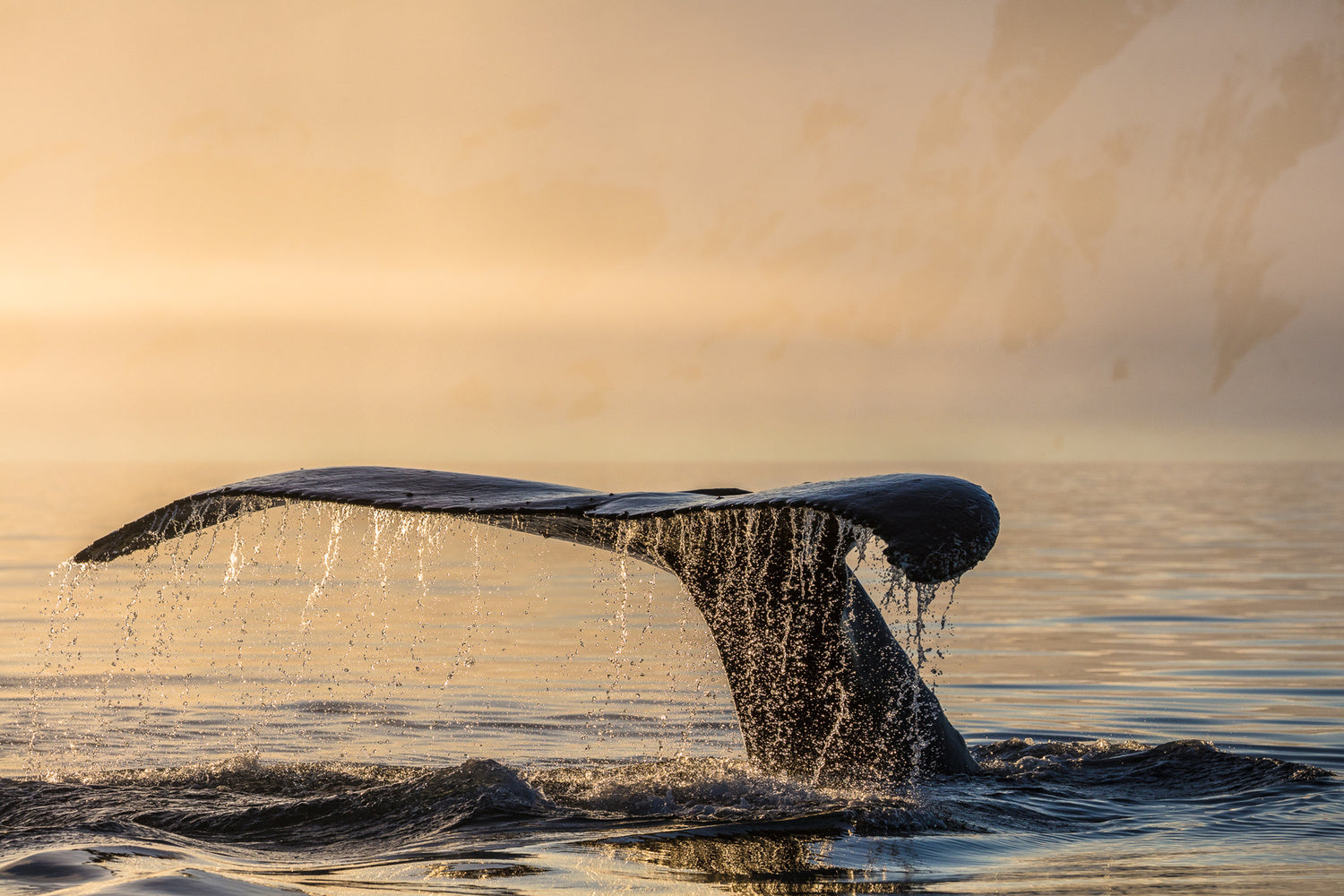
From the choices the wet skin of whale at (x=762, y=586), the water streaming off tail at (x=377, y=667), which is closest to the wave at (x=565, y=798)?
the wet skin of whale at (x=762, y=586)

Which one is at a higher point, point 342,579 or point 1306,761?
point 342,579

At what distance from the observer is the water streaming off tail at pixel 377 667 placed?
29.6 ft

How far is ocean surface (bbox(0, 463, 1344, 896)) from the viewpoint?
5465 mm

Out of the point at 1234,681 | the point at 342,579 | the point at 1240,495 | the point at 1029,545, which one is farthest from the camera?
the point at 1240,495

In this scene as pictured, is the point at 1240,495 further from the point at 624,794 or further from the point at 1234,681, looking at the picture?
the point at 624,794

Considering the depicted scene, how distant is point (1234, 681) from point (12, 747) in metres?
9.28

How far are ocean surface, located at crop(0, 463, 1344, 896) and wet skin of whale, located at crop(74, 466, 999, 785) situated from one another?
16 centimetres

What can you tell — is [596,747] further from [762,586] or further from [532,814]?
[762,586]

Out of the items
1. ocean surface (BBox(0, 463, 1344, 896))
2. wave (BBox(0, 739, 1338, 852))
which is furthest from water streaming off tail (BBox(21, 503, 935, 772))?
wave (BBox(0, 739, 1338, 852))

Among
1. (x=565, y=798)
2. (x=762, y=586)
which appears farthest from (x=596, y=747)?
(x=762, y=586)

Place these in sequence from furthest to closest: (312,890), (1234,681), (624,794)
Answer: (1234,681) < (624,794) < (312,890)

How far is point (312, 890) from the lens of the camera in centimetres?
496

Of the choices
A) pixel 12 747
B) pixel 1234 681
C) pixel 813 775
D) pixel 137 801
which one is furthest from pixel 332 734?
pixel 1234 681

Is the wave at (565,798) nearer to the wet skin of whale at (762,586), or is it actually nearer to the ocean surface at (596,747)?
the ocean surface at (596,747)
